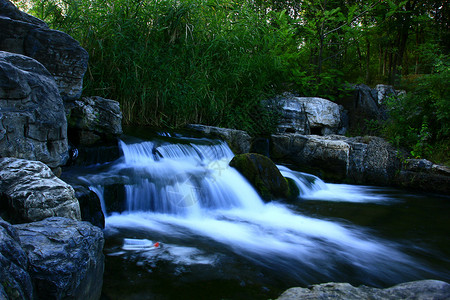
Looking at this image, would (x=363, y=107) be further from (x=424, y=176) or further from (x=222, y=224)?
(x=222, y=224)

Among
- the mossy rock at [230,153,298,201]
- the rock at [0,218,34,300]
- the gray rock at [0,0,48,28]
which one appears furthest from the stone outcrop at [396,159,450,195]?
the gray rock at [0,0,48,28]

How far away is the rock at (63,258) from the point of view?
1.55 m

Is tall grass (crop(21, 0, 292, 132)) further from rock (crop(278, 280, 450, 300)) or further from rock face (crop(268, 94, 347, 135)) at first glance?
rock (crop(278, 280, 450, 300))

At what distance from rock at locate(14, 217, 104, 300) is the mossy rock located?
3.39m

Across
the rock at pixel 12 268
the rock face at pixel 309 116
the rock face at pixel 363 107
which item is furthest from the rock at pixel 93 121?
the rock face at pixel 363 107

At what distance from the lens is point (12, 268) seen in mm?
1347

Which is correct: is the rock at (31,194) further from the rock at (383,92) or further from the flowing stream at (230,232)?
the rock at (383,92)

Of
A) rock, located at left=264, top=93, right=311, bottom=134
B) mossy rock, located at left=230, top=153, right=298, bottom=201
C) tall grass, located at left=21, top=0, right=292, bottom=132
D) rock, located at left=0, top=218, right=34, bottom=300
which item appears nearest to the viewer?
rock, located at left=0, top=218, right=34, bottom=300

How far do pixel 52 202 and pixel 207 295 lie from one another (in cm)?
129

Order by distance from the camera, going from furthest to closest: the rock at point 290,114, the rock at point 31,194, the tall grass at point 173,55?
the rock at point 290,114 → the tall grass at point 173,55 → the rock at point 31,194

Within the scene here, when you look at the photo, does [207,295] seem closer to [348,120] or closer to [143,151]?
[143,151]

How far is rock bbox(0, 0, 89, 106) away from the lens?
3.86 m

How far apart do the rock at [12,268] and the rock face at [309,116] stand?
7.34m

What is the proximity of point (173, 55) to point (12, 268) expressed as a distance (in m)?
5.38
